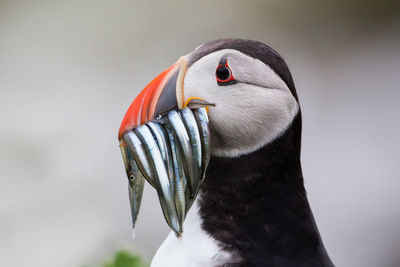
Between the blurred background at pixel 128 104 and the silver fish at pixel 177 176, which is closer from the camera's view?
the silver fish at pixel 177 176

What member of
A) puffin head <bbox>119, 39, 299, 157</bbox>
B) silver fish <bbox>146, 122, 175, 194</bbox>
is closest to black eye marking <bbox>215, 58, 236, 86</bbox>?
puffin head <bbox>119, 39, 299, 157</bbox>

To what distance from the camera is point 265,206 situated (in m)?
1.79

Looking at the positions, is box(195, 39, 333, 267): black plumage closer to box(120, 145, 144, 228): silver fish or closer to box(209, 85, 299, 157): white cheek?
box(209, 85, 299, 157): white cheek

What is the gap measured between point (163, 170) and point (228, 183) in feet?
0.86

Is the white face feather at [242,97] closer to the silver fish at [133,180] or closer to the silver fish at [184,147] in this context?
the silver fish at [184,147]

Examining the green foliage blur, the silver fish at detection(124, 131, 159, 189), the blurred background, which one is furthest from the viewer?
the blurred background

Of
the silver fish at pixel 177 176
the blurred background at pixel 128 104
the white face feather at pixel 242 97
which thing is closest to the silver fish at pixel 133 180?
the silver fish at pixel 177 176

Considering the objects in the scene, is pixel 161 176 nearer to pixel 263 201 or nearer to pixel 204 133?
pixel 204 133

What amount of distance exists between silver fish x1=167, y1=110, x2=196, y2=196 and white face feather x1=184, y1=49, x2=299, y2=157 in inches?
3.3

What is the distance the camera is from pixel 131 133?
162 centimetres

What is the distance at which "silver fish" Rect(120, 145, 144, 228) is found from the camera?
1661mm

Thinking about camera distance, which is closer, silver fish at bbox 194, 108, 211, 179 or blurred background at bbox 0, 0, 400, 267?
silver fish at bbox 194, 108, 211, 179

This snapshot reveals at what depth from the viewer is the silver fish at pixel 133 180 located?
1.66m

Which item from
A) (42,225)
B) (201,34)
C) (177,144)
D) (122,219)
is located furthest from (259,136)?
(201,34)
